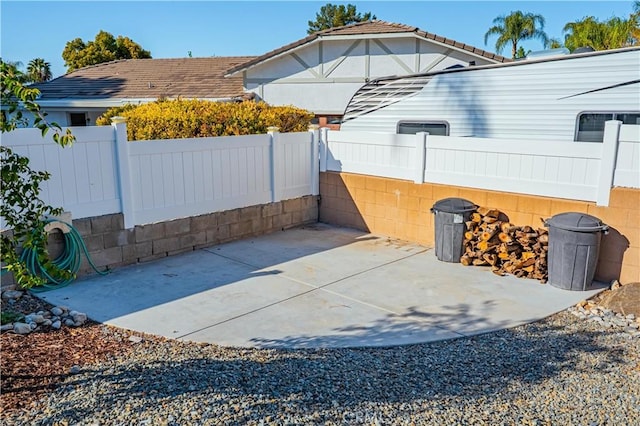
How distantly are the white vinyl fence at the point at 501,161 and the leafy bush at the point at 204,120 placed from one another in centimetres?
95

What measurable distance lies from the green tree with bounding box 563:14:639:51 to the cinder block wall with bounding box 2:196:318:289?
14.8 m

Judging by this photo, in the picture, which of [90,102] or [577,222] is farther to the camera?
[90,102]

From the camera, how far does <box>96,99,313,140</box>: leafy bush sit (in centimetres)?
908

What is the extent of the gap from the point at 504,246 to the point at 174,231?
189 inches

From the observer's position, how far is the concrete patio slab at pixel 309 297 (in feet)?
17.7

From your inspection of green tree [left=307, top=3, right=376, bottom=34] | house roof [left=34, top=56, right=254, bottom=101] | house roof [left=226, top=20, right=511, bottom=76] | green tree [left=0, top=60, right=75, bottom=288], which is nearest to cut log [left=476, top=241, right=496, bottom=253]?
green tree [left=0, top=60, right=75, bottom=288]

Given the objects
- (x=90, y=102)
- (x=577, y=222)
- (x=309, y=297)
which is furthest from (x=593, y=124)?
(x=90, y=102)

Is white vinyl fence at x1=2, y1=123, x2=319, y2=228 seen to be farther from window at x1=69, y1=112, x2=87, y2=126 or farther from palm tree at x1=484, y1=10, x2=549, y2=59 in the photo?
palm tree at x1=484, y1=10, x2=549, y2=59

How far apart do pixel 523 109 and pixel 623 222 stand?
8.48 ft

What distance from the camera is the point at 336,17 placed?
4416cm

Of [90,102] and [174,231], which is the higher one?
[90,102]

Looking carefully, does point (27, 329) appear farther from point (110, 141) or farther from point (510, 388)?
point (510, 388)

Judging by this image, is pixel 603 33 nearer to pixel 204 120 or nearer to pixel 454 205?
pixel 454 205

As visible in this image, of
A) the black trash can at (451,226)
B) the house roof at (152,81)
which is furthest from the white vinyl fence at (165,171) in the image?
the house roof at (152,81)
